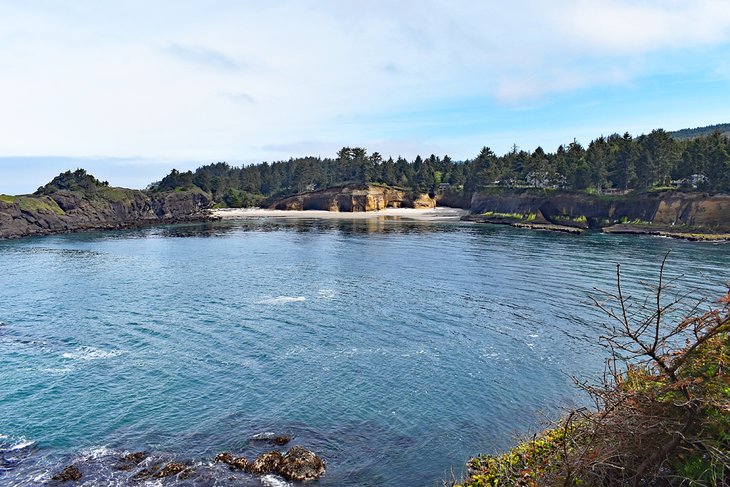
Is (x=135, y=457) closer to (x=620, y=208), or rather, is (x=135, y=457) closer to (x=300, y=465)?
(x=300, y=465)

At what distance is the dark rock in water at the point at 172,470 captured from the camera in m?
21.2

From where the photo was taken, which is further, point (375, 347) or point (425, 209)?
point (425, 209)

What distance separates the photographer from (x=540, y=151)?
163250 mm

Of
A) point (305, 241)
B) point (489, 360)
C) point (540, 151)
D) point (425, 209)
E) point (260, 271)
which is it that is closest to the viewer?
point (489, 360)

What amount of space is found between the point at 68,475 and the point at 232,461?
7.18 metres

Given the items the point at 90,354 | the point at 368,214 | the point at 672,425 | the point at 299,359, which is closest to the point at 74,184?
the point at 368,214

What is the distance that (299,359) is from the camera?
34719 mm

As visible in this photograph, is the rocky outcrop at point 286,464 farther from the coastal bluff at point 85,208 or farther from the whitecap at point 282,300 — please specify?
the coastal bluff at point 85,208

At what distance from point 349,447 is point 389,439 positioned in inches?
84.7

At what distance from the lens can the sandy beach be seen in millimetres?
171250

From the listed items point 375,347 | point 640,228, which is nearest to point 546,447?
point 375,347

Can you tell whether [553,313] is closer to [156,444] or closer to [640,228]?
[156,444]

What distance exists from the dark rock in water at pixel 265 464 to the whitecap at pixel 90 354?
19.1 meters

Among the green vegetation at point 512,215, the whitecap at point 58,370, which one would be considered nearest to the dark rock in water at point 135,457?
the whitecap at point 58,370
